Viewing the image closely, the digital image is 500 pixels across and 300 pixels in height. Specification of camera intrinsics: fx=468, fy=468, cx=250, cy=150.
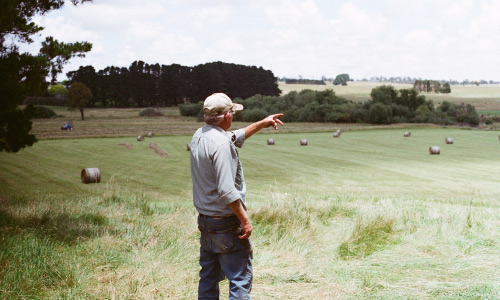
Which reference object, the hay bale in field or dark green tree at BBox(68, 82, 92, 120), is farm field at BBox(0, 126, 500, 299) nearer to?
the hay bale in field

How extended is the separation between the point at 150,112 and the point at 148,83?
6.13 m

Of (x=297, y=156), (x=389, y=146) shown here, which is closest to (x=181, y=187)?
(x=297, y=156)

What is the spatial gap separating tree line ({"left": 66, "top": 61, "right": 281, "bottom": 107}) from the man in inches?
2508

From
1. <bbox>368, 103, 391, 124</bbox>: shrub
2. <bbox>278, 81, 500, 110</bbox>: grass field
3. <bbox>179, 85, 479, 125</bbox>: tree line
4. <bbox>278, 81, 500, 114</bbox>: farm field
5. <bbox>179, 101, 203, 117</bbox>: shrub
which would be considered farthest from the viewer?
<bbox>278, 81, 500, 110</bbox>: grass field

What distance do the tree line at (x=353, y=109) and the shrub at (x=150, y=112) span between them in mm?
3322

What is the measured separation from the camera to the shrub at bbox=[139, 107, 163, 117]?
64188 millimetres

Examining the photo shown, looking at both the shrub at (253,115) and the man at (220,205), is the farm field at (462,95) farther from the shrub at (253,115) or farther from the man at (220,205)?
the man at (220,205)

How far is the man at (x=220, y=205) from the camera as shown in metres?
3.93

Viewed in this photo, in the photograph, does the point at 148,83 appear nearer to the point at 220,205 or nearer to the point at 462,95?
the point at 220,205

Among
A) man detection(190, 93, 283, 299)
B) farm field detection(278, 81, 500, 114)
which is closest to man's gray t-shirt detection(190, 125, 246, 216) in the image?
man detection(190, 93, 283, 299)

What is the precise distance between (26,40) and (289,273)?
1224 cm

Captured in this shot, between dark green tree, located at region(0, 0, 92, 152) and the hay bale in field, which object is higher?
dark green tree, located at region(0, 0, 92, 152)

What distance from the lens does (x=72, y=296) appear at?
484 cm

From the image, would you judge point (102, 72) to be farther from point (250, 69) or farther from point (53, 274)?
point (53, 274)
